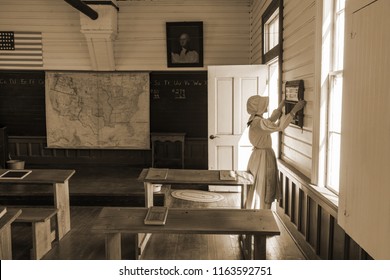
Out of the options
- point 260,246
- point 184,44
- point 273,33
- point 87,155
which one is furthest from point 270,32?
point 87,155

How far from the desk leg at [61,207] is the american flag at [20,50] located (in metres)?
4.24

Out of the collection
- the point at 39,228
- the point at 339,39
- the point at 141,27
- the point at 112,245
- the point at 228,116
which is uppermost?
the point at 141,27

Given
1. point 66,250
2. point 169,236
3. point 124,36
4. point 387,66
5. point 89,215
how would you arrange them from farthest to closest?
point 124,36 → point 89,215 → point 169,236 → point 66,250 → point 387,66

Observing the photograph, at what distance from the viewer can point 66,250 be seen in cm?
416

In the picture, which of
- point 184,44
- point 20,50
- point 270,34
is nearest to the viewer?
point 270,34

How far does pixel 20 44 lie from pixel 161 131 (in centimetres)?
323

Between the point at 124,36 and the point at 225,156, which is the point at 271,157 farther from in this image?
the point at 124,36

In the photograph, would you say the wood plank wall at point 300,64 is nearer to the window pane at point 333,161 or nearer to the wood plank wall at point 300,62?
the wood plank wall at point 300,62

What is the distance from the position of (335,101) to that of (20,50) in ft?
21.6

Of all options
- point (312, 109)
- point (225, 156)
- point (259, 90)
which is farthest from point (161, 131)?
point (312, 109)

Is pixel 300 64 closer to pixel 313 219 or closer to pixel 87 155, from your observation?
pixel 313 219

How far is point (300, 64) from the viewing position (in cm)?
401

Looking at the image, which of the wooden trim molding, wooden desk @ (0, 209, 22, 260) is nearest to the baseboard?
wooden desk @ (0, 209, 22, 260)

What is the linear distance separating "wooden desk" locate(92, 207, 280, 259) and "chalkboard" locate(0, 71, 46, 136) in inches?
226
